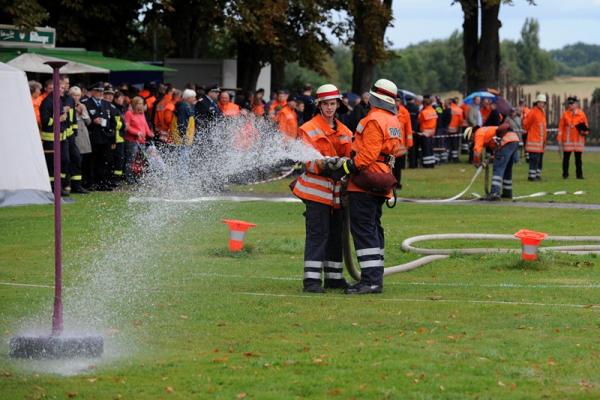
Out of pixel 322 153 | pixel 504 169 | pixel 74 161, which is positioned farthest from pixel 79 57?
pixel 322 153

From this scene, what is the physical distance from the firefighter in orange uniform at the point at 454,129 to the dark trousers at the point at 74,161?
16.7m

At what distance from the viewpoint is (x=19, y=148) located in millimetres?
20359

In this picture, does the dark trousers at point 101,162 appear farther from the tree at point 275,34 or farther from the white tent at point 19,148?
the tree at point 275,34

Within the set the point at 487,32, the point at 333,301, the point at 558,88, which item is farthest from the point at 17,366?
the point at 558,88

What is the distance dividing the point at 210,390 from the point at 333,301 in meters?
3.62

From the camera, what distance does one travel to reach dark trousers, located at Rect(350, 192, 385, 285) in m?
11.8

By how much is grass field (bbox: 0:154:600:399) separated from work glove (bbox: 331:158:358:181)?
42.2 inches

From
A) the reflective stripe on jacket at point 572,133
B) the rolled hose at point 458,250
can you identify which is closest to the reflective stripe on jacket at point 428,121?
the reflective stripe on jacket at point 572,133

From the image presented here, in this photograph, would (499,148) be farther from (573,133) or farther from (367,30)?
(367,30)

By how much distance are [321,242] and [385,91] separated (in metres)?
1.45

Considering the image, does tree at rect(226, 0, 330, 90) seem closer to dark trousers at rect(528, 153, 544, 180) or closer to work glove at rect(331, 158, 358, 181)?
dark trousers at rect(528, 153, 544, 180)

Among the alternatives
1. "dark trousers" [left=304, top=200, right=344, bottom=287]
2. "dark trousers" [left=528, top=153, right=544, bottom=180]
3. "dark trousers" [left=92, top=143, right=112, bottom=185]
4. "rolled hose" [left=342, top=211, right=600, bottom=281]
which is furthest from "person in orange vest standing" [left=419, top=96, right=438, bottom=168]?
"dark trousers" [left=304, top=200, right=344, bottom=287]

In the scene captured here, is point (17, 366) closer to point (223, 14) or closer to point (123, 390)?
point (123, 390)

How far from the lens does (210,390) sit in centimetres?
797
